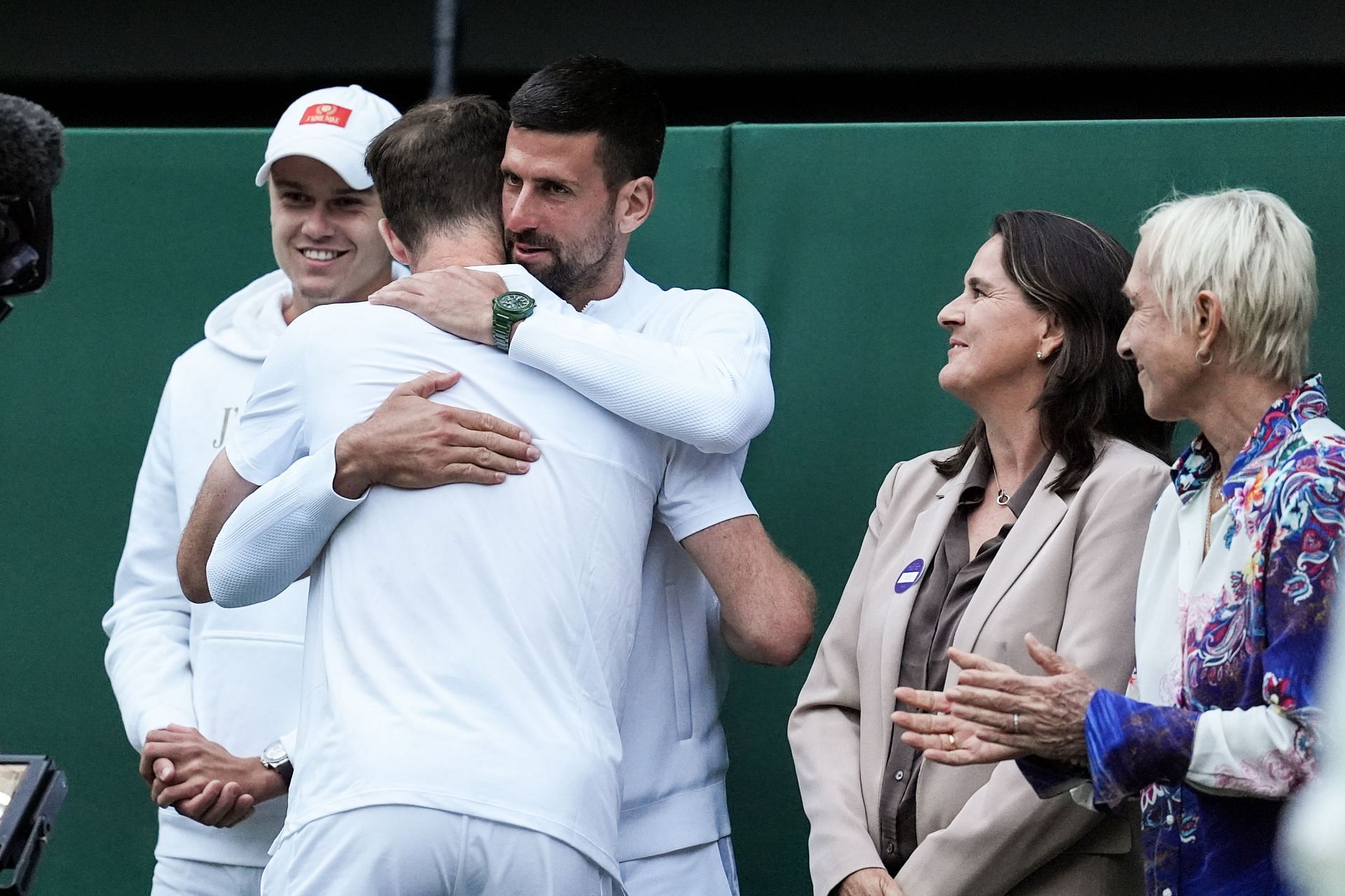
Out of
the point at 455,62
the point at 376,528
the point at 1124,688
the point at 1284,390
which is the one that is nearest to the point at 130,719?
the point at 376,528

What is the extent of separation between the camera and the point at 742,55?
497cm

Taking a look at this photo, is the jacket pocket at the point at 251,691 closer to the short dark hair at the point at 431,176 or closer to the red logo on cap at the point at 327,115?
the short dark hair at the point at 431,176

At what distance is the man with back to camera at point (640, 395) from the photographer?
87.8 inches

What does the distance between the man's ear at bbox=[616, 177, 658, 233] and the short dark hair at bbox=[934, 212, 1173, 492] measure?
59cm

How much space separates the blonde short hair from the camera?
2.18m

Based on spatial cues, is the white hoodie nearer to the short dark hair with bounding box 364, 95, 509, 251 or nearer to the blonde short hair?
the short dark hair with bounding box 364, 95, 509, 251

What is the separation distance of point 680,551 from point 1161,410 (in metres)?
0.73

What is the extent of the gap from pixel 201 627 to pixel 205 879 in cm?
44

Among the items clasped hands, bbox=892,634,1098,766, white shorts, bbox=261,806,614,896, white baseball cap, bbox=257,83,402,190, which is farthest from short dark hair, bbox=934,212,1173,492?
white baseball cap, bbox=257,83,402,190

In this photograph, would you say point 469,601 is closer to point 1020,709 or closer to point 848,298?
point 1020,709

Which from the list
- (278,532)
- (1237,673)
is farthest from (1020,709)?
(278,532)

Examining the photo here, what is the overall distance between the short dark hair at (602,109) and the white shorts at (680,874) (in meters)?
1.05

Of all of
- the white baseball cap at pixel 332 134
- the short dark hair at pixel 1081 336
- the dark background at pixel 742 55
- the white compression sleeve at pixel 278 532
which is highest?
the dark background at pixel 742 55

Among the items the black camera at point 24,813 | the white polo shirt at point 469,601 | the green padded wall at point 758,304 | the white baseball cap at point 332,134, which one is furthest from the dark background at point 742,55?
the black camera at point 24,813
